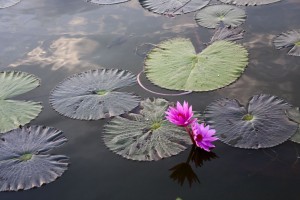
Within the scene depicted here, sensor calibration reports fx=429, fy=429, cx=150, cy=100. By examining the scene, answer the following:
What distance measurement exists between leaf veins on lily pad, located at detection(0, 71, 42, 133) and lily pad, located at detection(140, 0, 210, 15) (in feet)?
4.48

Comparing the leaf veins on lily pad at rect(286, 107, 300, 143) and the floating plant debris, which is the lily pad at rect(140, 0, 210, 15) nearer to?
the floating plant debris

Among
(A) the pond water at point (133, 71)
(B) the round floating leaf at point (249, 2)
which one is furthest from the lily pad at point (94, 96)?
(B) the round floating leaf at point (249, 2)

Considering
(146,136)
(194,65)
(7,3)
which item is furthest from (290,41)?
(7,3)

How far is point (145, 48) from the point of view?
3.49 metres

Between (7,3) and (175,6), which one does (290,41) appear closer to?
(175,6)

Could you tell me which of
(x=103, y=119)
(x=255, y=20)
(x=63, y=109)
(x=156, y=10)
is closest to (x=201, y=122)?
(x=103, y=119)

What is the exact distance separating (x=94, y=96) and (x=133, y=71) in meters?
0.44

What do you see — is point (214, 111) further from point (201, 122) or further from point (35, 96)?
point (35, 96)

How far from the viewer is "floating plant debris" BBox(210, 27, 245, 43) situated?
11.2 feet

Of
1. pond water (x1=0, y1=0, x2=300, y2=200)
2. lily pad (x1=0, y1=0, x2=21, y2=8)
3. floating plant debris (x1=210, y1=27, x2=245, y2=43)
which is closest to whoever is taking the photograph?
pond water (x1=0, y1=0, x2=300, y2=200)

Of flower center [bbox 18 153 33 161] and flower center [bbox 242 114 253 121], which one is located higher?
flower center [bbox 242 114 253 121]

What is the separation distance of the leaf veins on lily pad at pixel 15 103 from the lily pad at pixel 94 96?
169 mm

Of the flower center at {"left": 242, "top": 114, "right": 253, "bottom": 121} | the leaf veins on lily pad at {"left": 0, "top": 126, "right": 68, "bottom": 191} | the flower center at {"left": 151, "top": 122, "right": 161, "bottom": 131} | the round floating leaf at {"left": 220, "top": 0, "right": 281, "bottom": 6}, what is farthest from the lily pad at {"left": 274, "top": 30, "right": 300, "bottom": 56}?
the leaf veins on lily pad at {"left": 0, "top": 126, "right": 68, "bottom": 191}

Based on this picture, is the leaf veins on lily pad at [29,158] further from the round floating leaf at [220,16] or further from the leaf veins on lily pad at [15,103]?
the round floating leaf at [220,16]
